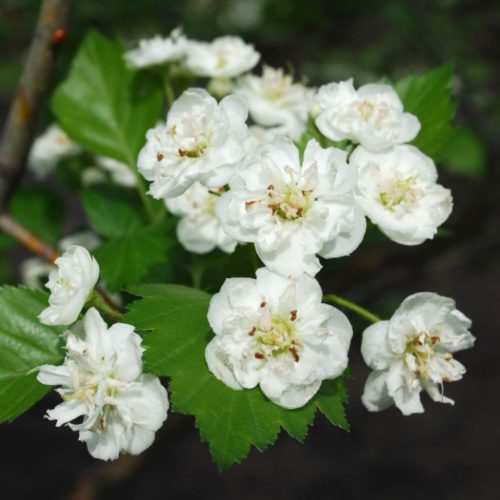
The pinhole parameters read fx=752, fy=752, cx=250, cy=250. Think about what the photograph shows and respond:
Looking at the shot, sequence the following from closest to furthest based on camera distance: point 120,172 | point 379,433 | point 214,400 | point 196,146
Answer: point 214,400, point 196,146, point 120,172, point 379,433

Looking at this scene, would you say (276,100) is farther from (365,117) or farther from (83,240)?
(83,240)

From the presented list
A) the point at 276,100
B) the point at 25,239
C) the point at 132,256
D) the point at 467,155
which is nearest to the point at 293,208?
the point at 132,256

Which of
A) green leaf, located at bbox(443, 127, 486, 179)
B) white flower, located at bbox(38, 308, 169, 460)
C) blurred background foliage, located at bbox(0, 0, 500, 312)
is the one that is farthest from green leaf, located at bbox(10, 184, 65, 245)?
green leaf, located at bbox(443, 127, 486, 179)

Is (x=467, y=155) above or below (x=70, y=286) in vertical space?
below

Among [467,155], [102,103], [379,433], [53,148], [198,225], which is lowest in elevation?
[379,433]

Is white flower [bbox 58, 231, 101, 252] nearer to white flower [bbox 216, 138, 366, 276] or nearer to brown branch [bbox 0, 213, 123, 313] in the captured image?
brown branch [bbox 0, 213, 123, 313]

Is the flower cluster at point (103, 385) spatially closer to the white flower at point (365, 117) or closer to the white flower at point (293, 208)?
the white flower at point (293, 208)

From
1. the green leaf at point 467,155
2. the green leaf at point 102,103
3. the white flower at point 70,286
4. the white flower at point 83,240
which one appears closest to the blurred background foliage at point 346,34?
the green leaf at point 467,155

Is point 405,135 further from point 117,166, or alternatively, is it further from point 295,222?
point 117,166
